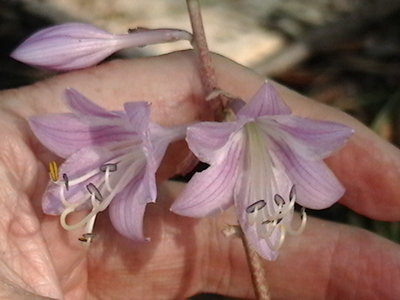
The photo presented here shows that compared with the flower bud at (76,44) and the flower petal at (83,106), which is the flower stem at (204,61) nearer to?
the flower bud at (76,44)

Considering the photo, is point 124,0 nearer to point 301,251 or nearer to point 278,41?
point 278,41

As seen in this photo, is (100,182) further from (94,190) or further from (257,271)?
(257,271)

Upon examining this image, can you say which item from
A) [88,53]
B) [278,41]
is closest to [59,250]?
[88,53]

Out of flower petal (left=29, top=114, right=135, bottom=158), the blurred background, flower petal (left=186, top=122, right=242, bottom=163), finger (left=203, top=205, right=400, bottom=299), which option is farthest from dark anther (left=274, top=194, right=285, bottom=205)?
the blurred background

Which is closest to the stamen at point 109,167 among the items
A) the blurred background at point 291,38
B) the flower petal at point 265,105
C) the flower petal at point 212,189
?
the flower petal at point 212,189

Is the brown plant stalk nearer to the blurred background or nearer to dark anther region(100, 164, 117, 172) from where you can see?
dark anther region(100, 164, 117, 172)

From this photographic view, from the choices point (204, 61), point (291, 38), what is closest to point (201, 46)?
point (204, 61)

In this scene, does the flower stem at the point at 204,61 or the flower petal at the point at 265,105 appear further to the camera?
the flower stem at the point at 204,61
